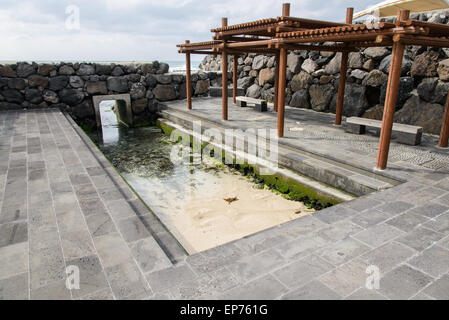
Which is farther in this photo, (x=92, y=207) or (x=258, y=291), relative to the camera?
(x=92, y=207)

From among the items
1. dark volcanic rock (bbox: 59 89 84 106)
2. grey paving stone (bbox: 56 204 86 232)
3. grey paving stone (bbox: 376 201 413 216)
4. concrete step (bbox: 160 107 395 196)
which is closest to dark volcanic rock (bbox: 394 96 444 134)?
concrete step (bbox: 160 107 395 196)

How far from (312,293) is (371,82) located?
27.2 feet

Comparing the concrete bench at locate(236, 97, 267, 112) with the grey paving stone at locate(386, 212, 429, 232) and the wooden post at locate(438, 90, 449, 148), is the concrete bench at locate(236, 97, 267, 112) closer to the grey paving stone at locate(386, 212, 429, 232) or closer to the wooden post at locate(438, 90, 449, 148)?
the wooden post at locate(438, 90, 449, 148)

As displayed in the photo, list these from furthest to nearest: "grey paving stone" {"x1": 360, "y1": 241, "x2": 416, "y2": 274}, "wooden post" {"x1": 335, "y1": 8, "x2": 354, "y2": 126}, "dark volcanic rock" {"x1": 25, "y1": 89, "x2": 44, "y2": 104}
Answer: "dark volcanic rock" {"x1": 25, "y1": 89, "x2": 44, "y2": 104}, "wooden post" {"x1": 335, "y1": 8, "x2": 354, "y2": 126}, "grey paving stone" {"x1": 360, "y1": 241, "x2": 416, "y2": 274}

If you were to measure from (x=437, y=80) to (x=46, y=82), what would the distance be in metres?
12.5

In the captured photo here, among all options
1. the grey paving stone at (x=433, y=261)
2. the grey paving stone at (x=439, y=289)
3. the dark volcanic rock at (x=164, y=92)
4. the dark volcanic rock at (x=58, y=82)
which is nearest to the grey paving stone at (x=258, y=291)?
the grey paving stone at (x=439, y=289)

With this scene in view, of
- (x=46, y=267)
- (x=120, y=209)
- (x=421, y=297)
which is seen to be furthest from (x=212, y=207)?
(x=421, y=297)

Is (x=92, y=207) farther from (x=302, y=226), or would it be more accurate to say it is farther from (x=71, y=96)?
(x=71, y=96)

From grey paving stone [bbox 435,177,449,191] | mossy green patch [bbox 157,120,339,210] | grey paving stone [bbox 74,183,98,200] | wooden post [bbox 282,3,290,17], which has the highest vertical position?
wooden post [bbox 282,3,290,17]

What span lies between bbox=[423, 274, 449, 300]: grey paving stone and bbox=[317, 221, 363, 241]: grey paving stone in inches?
34.7

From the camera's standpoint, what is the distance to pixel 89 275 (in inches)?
102

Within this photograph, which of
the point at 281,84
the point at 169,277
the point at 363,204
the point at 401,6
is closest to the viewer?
the point at 169,277

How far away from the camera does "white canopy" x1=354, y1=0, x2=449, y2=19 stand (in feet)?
25.0
